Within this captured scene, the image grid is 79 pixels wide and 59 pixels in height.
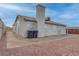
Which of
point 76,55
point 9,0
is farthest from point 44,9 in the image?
point 76,55

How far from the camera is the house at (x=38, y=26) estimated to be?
7.03 ft

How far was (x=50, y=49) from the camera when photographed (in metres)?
2.16

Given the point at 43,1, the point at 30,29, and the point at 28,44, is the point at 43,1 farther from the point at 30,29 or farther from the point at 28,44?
the point at 28,44

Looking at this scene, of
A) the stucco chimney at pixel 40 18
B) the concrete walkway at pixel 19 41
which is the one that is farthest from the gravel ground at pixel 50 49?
the stucco chimney at pixel 40 18

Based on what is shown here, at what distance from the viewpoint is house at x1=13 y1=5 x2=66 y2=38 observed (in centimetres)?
214

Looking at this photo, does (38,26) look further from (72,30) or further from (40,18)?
(72,30)

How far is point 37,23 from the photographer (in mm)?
2178

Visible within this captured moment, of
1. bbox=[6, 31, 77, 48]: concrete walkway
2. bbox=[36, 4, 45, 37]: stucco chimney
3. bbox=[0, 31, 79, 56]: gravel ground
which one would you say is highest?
bbox=[36, 4, 45, 37]: stucco chimney

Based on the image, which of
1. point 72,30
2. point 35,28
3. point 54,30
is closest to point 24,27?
point 35,28

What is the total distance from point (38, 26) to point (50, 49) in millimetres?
342

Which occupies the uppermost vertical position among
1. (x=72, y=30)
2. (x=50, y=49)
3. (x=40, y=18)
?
(x=40, y=18)

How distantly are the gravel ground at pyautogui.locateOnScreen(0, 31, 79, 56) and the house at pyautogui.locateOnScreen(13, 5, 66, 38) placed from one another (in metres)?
0.10

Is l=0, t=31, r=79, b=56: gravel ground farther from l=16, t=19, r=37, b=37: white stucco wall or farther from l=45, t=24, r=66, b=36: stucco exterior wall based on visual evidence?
l=16, t=19, r=37, b=37: white stucco wall

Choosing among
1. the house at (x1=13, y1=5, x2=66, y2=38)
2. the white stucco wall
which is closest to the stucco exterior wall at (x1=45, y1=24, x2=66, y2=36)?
the house at (x1=13, y1=5, x2=66, y2=38)
